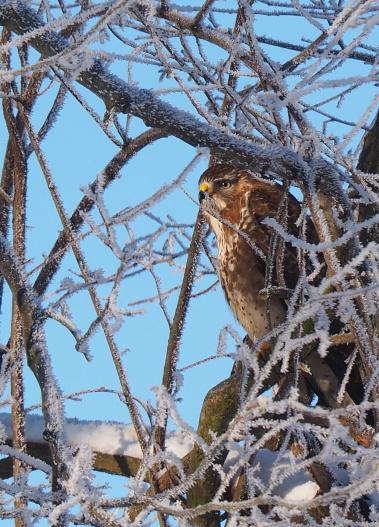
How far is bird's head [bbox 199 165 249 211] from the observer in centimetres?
495

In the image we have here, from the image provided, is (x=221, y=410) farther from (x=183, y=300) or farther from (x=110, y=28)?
(x=110, y=28)

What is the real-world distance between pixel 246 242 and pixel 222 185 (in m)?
0.55

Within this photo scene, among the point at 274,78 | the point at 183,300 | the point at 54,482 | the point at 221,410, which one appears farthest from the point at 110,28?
the point at 54,482

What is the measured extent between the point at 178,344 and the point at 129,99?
147 cm

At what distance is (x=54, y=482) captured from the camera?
8.04ft

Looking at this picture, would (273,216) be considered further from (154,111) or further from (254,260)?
(154,111)

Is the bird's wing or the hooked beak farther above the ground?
the hooked beak

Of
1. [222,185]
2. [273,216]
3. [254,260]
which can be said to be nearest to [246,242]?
[254,260]

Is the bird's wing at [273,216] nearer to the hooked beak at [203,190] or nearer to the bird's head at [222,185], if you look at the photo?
the bird's head at [222,185]

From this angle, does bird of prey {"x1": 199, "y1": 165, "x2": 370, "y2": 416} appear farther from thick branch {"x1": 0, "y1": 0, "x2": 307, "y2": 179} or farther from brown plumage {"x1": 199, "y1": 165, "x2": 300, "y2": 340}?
thick branch {"x1": 0, "y1": 0, "x2": 307, "y2": 179}

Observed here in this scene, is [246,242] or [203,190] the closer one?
[246,242]

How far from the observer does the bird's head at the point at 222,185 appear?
4.95m

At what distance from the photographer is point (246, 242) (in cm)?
456

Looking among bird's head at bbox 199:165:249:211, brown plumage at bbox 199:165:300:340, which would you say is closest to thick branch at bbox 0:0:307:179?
brown plumage at bbox 199:165:300:340
